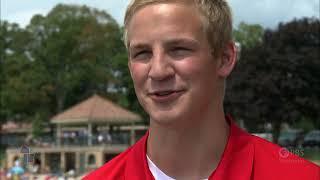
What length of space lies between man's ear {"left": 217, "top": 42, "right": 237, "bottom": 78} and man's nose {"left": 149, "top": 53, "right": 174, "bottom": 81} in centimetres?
17

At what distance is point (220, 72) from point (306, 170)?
37 cm

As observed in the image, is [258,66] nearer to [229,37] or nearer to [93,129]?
[93,129]

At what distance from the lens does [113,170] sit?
1904mm

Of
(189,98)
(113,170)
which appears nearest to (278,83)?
(113,170)

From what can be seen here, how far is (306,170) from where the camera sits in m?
1.74

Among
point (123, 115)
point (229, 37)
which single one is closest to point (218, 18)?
point (229, 37)

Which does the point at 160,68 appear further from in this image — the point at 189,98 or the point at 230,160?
the point at 230,160

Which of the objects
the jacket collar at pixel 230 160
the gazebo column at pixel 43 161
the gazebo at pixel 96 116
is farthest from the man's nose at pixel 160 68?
the gazebo at pixel 96 116

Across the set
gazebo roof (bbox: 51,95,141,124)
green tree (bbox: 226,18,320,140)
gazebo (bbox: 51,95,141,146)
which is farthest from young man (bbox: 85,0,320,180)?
gazebo roof (bbox: 51,95,141,124)

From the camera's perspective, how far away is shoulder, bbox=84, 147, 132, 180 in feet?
6.20

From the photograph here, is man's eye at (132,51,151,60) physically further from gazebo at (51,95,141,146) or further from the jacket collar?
gazebo at (51,95,141,146)

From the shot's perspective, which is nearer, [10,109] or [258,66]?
[258,66]

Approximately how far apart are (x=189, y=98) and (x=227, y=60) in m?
0.18

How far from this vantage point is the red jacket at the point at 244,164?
1.73 meters
